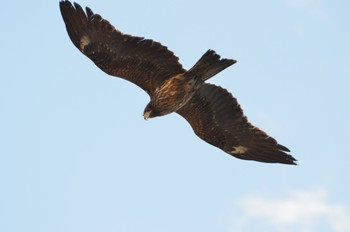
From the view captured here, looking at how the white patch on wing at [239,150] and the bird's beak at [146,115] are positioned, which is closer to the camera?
the bird's beak at [146,115]

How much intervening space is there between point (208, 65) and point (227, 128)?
7.50 feet

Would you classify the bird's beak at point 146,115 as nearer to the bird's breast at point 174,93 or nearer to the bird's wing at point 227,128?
the bird's breast at point 174,93

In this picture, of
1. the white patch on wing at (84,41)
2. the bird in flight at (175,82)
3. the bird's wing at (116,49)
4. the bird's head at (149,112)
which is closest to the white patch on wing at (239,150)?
the bird in flight at (175,82)

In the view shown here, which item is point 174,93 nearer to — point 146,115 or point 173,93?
point 173,93

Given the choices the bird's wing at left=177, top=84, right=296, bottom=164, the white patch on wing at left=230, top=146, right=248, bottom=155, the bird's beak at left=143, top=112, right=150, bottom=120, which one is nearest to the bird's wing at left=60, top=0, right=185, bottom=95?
the bird's beak at left=143, top=112, right=150, bottom=120

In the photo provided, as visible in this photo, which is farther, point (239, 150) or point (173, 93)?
point (239, 150)

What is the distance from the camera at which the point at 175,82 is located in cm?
1387

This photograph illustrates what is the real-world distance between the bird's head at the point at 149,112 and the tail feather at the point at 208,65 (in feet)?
3.86

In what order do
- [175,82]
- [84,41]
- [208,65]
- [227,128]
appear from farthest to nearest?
[227,128], [175,82], [84,41], [208,65]

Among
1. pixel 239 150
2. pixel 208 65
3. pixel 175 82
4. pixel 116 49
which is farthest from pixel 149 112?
pixel 239 150

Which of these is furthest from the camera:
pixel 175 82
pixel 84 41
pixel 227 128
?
pixel 227 128

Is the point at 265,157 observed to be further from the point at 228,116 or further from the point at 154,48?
the point at 154,48

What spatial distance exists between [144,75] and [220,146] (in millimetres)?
2732

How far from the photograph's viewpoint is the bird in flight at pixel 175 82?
43.5 feet
